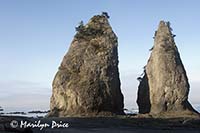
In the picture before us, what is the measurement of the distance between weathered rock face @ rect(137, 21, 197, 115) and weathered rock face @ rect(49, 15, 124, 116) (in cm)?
775

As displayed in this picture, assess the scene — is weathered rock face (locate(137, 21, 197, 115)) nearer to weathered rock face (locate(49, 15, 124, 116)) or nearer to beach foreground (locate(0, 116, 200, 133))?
weathered rock face (locate(49, 15, 124, 116))

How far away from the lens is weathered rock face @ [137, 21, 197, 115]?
234ft

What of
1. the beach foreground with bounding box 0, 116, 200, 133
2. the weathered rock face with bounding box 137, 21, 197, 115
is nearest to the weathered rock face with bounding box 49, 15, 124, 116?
the weathered rock face with bounding box 137, 21, 197, 115

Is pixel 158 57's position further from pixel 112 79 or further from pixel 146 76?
pixel 112 79

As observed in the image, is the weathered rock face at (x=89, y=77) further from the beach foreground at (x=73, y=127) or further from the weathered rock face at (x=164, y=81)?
the beach foreground at (x=73, y=127)

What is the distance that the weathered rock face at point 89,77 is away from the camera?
6488 cm

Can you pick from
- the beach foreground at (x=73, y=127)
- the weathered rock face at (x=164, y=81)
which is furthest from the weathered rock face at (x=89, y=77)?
the beach foreground at (x=73, y=127)

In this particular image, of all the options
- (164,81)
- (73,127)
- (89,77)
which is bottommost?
(73,127)

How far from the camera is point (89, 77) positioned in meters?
66.1

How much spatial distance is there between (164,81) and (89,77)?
1462 cm

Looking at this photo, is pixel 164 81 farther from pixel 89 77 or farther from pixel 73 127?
pixel 73 127

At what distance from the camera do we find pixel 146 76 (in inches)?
3098

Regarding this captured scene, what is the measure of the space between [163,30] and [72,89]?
22.5m

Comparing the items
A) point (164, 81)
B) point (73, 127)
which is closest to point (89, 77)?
point (164, 81)
